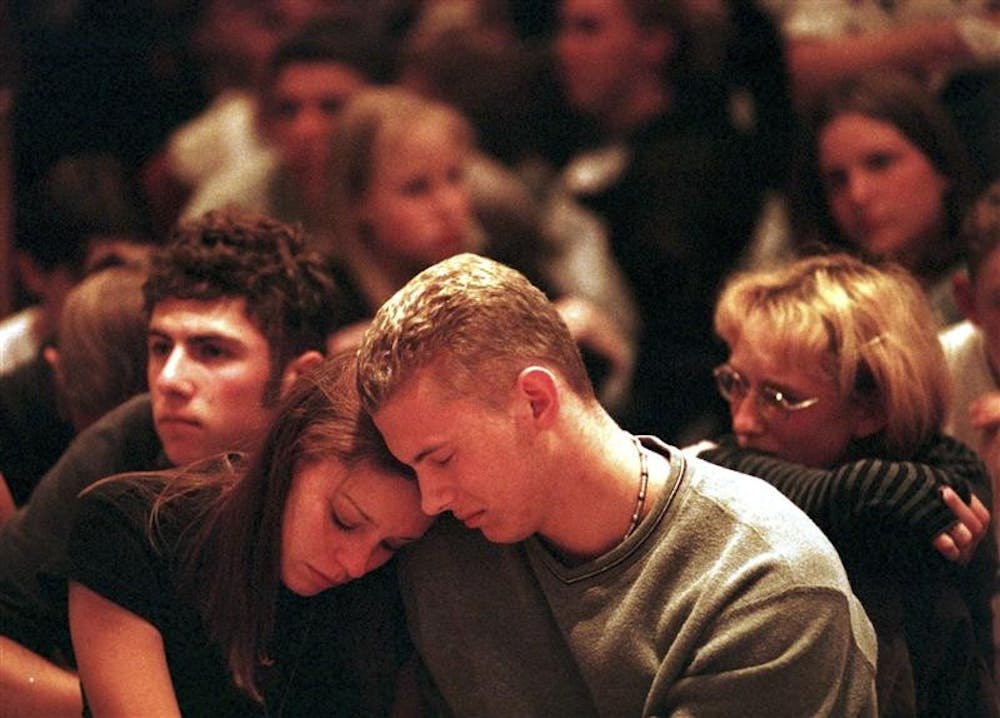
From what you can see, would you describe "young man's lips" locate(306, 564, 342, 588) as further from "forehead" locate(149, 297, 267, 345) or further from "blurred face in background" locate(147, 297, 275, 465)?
"forehead" locate(149, 297, 267, 345)

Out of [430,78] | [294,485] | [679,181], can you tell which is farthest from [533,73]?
[294,485]

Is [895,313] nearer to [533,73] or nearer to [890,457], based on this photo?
[890,457]

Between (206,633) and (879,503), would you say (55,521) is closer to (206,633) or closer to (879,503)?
(206,633)

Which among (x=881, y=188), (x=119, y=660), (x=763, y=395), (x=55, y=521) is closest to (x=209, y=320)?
(x=55, y=521)

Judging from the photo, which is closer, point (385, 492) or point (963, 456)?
point (385, 492)

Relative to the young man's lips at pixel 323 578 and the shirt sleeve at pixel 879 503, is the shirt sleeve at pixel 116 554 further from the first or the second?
the shirt sleeve at pixel 879 503

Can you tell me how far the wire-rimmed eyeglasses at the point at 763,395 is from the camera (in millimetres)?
2516

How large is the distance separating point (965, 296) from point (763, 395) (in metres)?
0.53

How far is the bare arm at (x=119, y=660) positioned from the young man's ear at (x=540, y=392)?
2.03ft

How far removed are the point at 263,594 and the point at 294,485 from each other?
16 centimetres

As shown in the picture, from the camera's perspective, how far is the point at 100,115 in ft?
14.1

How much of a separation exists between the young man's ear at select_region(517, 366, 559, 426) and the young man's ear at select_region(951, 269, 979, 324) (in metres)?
0.99

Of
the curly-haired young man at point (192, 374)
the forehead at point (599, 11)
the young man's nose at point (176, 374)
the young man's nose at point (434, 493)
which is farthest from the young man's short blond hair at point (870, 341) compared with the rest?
the forehead at point (599, 11)

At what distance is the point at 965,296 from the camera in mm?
2865
